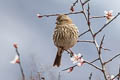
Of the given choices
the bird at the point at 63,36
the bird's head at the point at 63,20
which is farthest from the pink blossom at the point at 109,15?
→ the bird's head at the point at 63,20

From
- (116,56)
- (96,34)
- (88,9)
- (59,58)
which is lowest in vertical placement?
(59,58)

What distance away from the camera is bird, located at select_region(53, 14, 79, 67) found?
7434 millimetres

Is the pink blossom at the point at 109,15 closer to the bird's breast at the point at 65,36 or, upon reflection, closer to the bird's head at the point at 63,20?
the bird's breast at the point at 65,36

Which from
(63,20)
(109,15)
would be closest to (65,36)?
(63,20)

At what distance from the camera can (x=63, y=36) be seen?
7762 mm

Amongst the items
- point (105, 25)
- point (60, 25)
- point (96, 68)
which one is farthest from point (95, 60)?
point (60, 25)

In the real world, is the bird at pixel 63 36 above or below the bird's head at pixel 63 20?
below

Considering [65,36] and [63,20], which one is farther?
[63,20]

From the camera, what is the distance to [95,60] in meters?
4.39

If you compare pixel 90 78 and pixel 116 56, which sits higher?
pixel 116 56

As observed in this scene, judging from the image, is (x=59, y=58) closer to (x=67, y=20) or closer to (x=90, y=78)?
(x=67, y=20)

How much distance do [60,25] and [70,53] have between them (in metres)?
1.93

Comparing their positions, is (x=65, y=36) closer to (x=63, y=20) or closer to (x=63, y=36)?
(x=63, y=36)

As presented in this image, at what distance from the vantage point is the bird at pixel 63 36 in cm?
743
